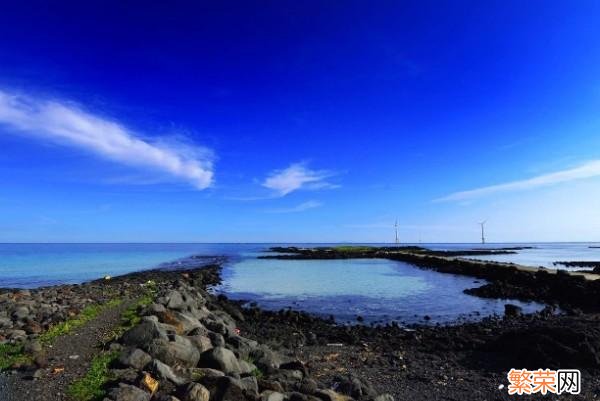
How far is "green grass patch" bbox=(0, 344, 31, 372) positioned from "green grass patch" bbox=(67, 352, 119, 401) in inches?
62.2

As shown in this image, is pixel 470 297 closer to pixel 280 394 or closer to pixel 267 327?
pixel 267 327

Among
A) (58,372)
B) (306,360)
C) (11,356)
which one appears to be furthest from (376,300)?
(58,372)

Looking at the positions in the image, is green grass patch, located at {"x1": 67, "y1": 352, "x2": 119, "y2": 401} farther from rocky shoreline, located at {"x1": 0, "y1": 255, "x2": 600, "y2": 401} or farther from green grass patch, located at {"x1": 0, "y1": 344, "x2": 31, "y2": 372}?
green grass patch, located at {"x1": 0, "y1": 344, "x2": 31, "y2": 372}

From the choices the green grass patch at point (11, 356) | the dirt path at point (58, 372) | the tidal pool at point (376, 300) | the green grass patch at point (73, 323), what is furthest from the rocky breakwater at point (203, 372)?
the tidal pool at point (376, 300)

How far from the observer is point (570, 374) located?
10.7 m

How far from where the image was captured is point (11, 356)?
9.61m

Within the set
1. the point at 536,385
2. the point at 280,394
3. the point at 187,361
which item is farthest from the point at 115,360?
the point at 536,385

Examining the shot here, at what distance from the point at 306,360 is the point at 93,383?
652 cm

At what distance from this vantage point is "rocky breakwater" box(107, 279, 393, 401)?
23.8 feet

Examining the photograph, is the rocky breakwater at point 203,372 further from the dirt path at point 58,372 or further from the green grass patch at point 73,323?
the green grass patch at point 73,323

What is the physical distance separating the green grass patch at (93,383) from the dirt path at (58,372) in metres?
0.13

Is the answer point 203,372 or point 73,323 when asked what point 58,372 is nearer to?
point 203,372

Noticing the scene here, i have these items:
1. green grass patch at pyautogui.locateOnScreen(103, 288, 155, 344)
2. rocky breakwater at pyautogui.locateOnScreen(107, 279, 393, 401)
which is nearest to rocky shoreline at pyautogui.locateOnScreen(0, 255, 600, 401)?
rocky breakwater at pyautogui.locateOnScreen(107, 279, 393, 401)

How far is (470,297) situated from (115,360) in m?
24.4
